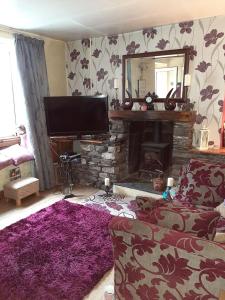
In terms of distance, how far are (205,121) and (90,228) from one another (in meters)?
2.13

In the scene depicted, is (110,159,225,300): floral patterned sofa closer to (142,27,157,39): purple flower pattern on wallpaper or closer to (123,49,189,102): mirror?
(123,49,189,102): mirror

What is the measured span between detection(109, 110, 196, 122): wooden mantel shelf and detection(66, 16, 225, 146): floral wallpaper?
0.28 meters

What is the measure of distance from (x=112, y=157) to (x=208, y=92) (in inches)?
65.2

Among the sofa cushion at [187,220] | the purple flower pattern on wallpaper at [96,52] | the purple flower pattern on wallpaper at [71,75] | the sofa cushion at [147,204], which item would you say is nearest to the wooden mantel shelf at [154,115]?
the purple flower pattern on wallpaper at [96,52]

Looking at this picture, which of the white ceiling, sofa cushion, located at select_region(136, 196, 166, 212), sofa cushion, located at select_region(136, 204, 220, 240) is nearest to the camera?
sofa cushion, located at select_region(136, 204, 220, 240)

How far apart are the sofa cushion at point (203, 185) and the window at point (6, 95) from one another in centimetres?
277

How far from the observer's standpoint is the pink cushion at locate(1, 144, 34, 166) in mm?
3597

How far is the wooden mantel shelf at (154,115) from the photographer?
3.36 m

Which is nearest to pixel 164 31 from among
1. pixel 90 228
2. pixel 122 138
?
pixel 122 138

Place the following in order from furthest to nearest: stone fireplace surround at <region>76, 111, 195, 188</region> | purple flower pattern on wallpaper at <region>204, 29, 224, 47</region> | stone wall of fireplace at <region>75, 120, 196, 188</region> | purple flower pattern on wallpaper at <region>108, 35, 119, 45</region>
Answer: purple flower pattern on wallpaper at <region>108, 35, 119, 45</region> → stone wall of fireplace at <region>75, 120, 196, 188</region> → stone fireplace surround at <region>76, 111, 195, 188</region> → purple flower pattern on wallpaper at <region>204, 29, 224, 47</region>

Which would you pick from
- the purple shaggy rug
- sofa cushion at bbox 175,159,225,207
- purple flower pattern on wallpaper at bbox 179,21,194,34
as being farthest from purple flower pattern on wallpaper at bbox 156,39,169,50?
the purple shaggy rug

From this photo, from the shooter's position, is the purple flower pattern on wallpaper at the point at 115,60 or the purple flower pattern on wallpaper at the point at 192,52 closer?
the purple flower pattern on wallpaper at the point at 192,52

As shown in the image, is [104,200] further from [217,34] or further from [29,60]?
[217,34]

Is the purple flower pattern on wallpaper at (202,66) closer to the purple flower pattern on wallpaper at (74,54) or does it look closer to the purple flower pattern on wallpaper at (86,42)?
the purple flower pattern on wallpaper at (86,42)
